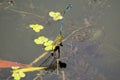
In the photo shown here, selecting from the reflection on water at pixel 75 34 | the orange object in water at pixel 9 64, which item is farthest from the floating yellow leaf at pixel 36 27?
the orange object in water at pixel 9 64

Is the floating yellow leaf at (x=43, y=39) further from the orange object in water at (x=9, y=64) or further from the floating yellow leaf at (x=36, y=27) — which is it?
the orange object in water at (x=9, y=64)

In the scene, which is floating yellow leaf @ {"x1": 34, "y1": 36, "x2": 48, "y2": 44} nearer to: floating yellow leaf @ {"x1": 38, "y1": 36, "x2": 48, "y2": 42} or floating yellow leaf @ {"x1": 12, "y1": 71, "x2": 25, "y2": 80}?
floating yellow leaf @ {"x1": 38, "y1": 36, "x2": 48, "y2": 42}

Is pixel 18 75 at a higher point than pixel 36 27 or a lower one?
lower

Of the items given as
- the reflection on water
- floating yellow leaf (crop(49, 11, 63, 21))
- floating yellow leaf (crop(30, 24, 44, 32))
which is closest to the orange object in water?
the reflection on water

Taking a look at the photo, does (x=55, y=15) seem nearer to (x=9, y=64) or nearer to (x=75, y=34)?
(x=75, y=34)

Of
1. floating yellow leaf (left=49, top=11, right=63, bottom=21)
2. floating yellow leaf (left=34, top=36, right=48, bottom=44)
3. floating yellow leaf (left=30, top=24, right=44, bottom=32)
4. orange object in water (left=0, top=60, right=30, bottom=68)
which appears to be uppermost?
floating yellow leaf (left=49, top=11, right=63, bottom=21)

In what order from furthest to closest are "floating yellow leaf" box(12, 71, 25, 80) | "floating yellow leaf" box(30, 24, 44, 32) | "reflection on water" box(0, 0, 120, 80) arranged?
"floating yellow leaf" box(30, 24, 44, 32) → "reflection on water" box(0, 0, 120, 80) → "floating yellow leaf" box(12, 71, 25, 80)

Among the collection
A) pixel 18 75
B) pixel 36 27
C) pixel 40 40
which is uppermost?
pixel 36 27

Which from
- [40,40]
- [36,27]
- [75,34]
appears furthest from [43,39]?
[75,34]

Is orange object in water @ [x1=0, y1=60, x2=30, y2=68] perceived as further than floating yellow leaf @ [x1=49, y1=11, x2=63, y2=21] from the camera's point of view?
No
